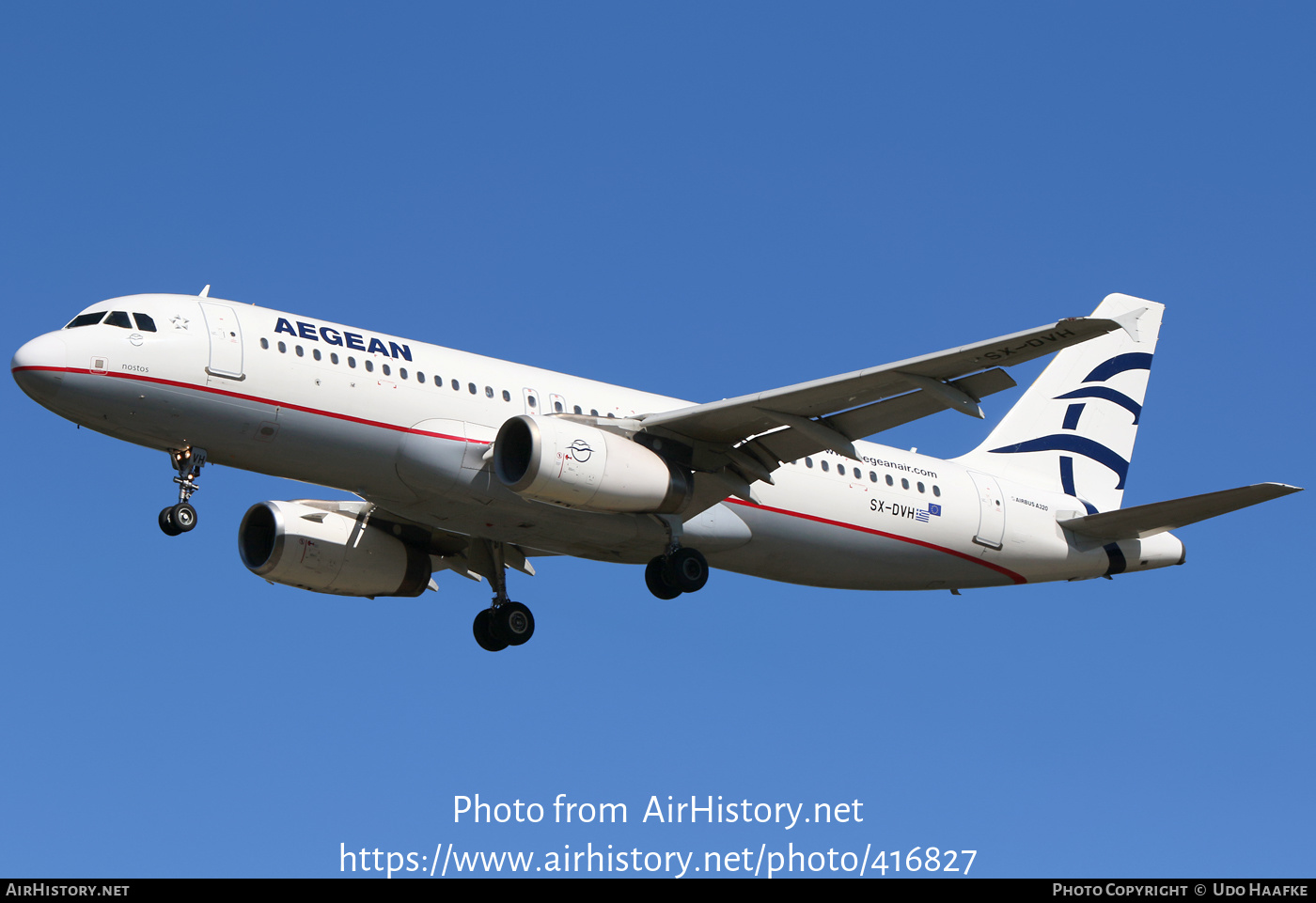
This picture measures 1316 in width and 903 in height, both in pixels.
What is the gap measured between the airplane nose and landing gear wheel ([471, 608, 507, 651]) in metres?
9.92

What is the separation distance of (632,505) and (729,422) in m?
2.26

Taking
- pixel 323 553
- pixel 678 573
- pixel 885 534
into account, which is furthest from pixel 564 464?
pixel 885 534

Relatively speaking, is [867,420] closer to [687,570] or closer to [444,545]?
[687,570]

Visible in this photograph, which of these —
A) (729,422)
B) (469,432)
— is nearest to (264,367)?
(469,432)

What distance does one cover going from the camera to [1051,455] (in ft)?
117

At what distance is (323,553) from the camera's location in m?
31.5

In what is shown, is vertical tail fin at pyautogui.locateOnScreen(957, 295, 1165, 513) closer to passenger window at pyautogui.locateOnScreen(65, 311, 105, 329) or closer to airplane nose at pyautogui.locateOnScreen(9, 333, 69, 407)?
passenger window at pyautogui.locateOnScreen(65, 311, 105, 329)

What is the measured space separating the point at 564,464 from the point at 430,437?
89.8 inches

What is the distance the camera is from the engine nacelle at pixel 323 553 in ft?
103

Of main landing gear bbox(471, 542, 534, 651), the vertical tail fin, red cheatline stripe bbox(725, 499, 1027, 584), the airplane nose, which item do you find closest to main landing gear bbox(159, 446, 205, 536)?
the airplane nose

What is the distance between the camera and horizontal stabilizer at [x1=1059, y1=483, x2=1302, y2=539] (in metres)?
28.7
